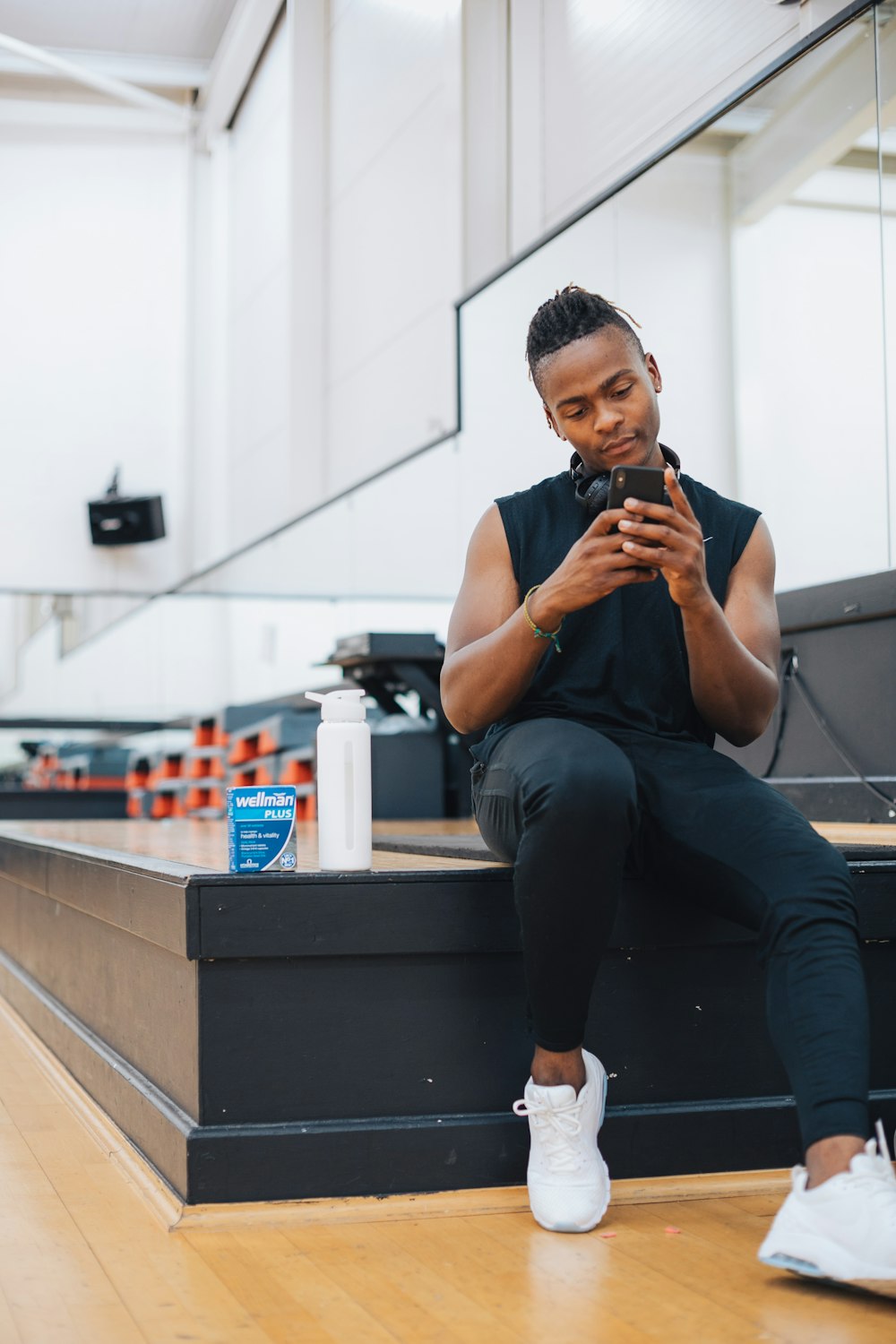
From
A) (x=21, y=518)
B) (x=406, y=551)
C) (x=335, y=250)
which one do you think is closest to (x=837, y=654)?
(x=406, y=551)

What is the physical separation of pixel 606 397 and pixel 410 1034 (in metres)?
0.71

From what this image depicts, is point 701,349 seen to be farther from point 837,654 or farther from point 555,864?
point 555,864

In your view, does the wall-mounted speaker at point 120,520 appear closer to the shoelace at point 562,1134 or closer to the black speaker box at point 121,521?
the black speaker box at point 121,521

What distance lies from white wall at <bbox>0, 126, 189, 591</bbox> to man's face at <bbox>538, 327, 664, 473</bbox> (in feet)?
22.7

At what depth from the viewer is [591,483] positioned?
4.93ft

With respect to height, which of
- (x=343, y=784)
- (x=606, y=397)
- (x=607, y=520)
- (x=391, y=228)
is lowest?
(x=343, y=784)

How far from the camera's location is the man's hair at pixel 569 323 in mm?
1484

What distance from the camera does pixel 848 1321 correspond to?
42.1 inches

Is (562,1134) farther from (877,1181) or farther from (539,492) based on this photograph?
(539,492)

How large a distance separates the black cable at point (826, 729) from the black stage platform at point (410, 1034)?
1242mm

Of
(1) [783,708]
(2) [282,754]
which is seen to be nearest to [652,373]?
(1) [783,708]

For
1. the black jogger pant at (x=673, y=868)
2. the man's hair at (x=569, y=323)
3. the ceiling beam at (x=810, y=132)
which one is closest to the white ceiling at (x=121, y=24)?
the ceiling beam at (x=810, y=132)

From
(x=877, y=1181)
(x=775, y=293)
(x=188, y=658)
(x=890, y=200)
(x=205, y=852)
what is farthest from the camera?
(x=188, y=658)

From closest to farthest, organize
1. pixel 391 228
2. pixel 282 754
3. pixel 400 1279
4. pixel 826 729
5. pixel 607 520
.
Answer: pixel 400 1279
pixel 607 520
pixel 826 729
pixel 282 754
pixel 391 228
